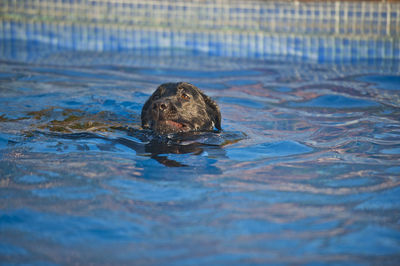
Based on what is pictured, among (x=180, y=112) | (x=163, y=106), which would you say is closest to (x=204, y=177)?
(x=163, y=106)

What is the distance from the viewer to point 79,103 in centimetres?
680

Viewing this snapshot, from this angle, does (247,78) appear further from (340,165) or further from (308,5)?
(340,165)

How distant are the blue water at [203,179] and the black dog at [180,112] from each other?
17 cm

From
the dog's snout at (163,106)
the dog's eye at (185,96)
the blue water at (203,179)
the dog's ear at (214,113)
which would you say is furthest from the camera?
the dog's ear at (214,113)

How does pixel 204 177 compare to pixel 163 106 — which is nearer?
pixel 204 177

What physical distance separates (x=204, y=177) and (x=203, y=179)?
0.19ft

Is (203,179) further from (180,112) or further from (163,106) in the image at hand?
(180,112)

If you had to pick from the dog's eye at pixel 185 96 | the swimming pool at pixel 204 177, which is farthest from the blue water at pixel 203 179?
the dog's eye at pixel 185 96

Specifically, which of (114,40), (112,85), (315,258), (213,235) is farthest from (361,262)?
(114,40)

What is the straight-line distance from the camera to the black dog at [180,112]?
16.7ft

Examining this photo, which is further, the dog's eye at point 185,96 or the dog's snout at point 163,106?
the dog's eye at point 185,96

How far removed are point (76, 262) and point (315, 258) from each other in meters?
1.19

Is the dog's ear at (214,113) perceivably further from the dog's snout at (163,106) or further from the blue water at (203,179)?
the dog's snout at (163,106)

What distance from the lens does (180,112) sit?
5281mm
